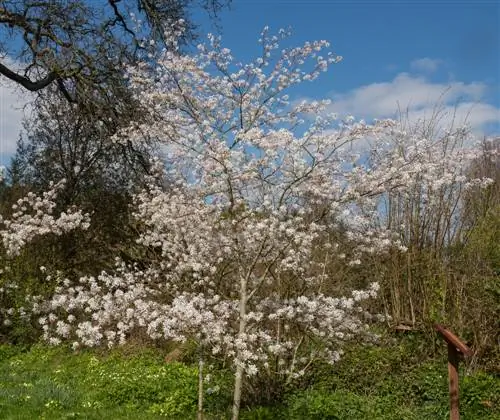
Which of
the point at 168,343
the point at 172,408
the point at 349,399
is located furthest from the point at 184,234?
the point at 168,343

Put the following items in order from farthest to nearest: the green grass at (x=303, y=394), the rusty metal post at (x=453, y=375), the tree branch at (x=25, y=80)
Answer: the tree branch at (x=25, y=80) < the green grass at (x=303, y=394) < the rusty metal post at (x=453, y=375)

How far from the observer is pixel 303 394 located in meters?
6.03

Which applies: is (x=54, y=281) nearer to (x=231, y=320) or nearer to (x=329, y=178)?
(x=231, y=320)

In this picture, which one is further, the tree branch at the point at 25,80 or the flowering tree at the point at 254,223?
the tree branch at the point at 25,80

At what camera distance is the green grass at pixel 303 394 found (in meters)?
5.78

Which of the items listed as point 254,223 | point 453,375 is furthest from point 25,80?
point 453,375

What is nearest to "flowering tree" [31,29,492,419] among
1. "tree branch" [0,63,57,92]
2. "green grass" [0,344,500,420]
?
"green grass" [0,344,500,420]

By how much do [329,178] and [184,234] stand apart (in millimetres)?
1984

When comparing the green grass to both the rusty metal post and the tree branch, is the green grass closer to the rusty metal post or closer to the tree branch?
the rusty metal post

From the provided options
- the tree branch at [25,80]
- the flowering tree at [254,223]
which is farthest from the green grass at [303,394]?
the tree branch at [25,80]

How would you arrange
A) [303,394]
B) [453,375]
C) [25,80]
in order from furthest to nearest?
[25,80], [303,394], [453,375]

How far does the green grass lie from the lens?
5777 mm

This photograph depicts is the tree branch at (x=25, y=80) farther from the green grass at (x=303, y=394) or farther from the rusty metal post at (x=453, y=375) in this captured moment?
the rusty metal post at (x=453, y=375)

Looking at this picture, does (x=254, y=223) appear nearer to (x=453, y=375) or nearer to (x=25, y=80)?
(x=453, y=375)
